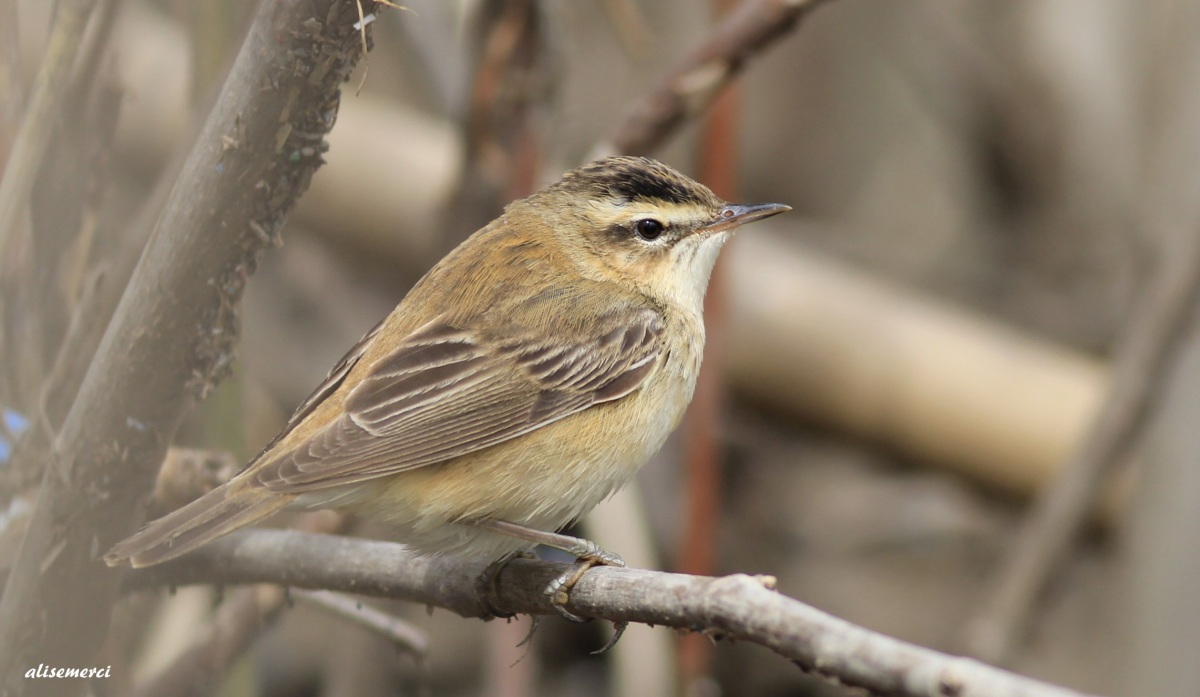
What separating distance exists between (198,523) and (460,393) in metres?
0.85

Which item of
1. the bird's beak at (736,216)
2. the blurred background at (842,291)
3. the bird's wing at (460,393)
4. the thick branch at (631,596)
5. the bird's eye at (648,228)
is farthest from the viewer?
the blurred background at (842,291)

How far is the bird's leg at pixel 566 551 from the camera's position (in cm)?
262

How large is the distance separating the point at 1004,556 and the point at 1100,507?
34.2 inches

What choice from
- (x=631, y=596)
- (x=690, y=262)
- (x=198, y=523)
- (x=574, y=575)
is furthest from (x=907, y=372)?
(x=198, y=523)

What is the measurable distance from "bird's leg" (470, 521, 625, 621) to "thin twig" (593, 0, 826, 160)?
1.53 m

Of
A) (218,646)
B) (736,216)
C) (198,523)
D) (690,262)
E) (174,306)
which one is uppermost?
(736,216)

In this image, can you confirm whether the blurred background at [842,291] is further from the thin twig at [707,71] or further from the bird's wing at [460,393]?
the bird's wing at [460,393]

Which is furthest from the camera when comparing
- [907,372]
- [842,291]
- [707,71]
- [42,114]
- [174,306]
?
[842,291]

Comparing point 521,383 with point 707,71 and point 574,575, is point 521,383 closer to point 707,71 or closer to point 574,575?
point 574,575

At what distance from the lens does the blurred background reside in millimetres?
4824

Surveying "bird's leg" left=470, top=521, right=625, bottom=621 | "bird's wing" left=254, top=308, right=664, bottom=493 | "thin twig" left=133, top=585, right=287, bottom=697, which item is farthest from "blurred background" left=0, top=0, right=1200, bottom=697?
"bird's leg" left=470, top=521, right=625, bottom=621

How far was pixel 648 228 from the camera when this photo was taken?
3.73 meters

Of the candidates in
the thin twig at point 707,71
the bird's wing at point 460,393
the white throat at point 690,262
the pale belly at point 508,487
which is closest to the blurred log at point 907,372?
the thin twig at point 707,71

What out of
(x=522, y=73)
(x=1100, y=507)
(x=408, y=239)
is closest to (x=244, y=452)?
(x=522, y=73)
